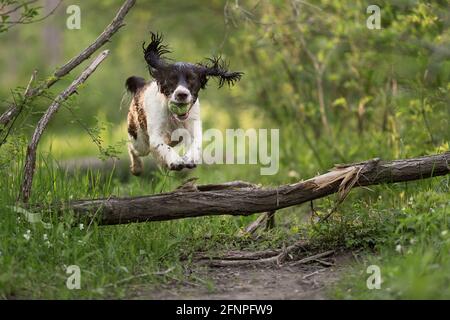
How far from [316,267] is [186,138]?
1.80m

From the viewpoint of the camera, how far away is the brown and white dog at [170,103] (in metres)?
6.50

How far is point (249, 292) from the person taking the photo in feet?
17.6

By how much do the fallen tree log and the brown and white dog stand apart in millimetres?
478

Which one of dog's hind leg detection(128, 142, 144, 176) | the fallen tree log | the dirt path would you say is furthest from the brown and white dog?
the dirt path

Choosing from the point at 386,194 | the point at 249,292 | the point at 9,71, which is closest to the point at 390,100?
the point at 386,194

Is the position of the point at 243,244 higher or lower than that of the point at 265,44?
lower

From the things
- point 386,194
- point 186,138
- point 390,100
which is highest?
point 390,100

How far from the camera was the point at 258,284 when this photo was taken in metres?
5.57

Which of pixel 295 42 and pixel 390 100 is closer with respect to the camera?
pixel 390 100

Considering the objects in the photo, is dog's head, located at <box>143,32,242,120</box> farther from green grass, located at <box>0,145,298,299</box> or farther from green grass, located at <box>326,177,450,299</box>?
green grass, located at <box>326,177,450,299</box>

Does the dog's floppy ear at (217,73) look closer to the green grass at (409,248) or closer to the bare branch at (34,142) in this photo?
the bare branch at (34,142)

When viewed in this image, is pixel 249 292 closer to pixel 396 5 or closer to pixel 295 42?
pixel 396 5

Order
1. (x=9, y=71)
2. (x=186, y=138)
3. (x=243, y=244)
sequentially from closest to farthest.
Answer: (x=243, y=244)
(x=186, y=138)
(x=9, y=71)
